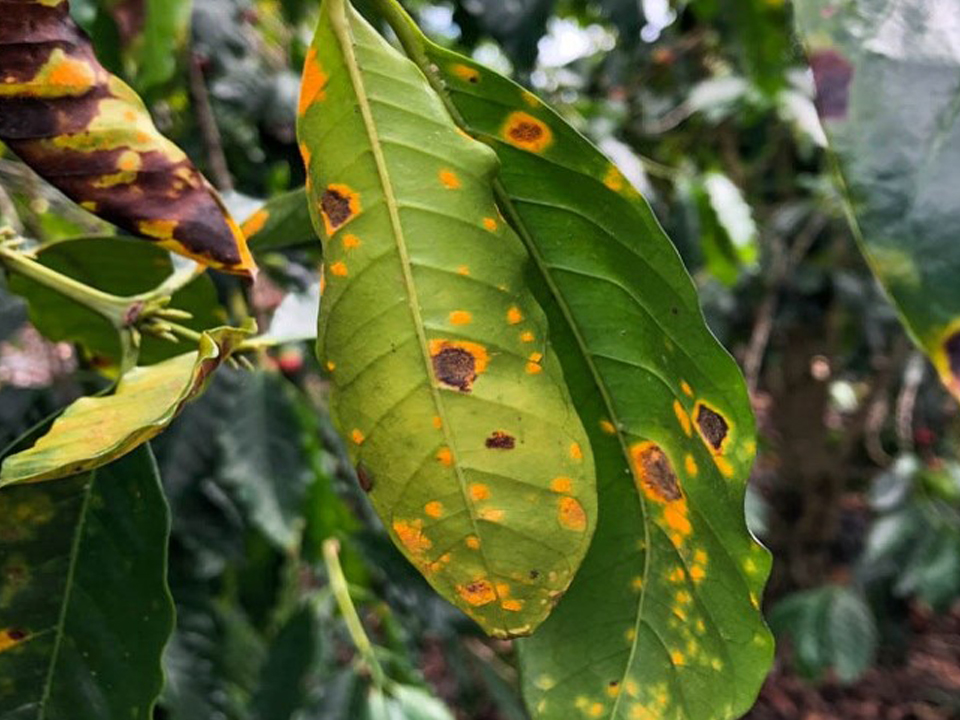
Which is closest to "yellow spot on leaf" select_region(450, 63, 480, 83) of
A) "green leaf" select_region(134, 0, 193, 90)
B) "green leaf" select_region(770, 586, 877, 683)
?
"green leaf" select_region(134, 0, 193, 90)

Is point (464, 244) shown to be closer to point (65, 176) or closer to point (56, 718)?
point (65, 176)

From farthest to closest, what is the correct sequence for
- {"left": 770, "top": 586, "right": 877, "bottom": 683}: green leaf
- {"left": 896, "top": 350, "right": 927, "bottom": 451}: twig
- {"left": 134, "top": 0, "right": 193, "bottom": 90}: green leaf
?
{"left": 770, "top": 586, "right": 877, "bottom": 683}: green leaf, {"left": 896, "top": 350, "right": 927, "bottom": 451}: twig, {"left": 134, "top": 0, "right": 193, "bottom": 90}: green leaf

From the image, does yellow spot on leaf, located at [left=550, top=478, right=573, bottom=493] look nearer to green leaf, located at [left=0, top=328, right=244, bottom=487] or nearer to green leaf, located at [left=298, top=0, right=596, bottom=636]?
green leaf, located at [left=298, top=0, right=596, bottom=636]

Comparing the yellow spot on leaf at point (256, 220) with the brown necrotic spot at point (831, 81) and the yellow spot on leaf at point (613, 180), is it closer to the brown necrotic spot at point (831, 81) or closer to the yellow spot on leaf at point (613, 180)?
the yellow spot on leaf at point (613, 180)

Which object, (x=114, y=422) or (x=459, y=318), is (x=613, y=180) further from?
(x=114, y=422)

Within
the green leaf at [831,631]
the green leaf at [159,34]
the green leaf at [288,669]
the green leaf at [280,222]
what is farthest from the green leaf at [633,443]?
the green leaf at [831,631]
